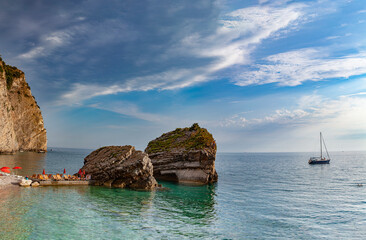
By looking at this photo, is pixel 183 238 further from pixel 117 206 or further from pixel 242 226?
pixel 117 206

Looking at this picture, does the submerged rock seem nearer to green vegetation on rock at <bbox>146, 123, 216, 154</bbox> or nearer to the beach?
the beach

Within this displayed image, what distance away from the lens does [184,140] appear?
59812mm

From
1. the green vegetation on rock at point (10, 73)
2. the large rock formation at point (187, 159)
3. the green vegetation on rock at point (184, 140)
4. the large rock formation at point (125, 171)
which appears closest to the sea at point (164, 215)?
the large rock formation at point (125, 171)

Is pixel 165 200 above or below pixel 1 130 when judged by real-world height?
below

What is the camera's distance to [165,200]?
3447 centimetres

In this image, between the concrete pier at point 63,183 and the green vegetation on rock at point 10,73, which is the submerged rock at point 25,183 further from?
the green vegetation on rock at point 10,73

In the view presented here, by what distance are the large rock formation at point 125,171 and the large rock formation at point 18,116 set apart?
68059 millimetres

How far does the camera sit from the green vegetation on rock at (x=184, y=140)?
183 ft

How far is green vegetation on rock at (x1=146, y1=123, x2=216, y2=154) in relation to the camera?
5592 cm

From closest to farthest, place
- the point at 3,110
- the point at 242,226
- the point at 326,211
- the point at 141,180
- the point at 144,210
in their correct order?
the point at 242,226 → the point at 144,210 → the point at 326,211 → the point at 141,180 → the point at 3,110

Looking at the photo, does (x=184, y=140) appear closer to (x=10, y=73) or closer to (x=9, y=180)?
(x=9, y=180)

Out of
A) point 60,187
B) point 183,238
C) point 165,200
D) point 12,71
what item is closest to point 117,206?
point 165,200

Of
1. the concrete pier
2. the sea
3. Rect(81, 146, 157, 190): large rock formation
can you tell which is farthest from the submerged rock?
Rect(81, 146, 157, 190): large rock formation

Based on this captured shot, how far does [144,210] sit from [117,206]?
134 inches
